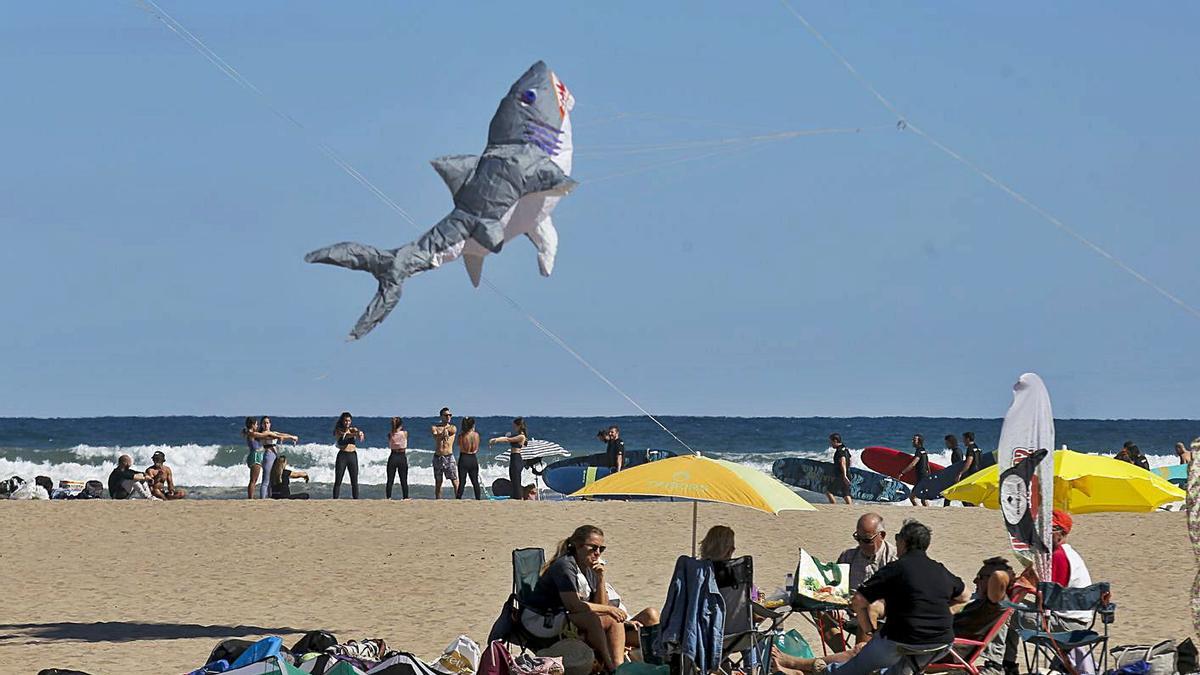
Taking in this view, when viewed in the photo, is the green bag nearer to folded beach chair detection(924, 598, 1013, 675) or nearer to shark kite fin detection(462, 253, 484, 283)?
folded beach chair detection(924, 598, 1013, 675)

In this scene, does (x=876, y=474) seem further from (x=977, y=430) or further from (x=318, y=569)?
(x=977, y=430)

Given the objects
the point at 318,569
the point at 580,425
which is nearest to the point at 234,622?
the point at 318,569

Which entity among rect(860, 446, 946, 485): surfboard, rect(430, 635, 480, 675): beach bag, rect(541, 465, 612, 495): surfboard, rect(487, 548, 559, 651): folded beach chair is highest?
rect(860, 446, 946, 485): surfboard

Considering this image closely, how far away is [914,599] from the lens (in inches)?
246

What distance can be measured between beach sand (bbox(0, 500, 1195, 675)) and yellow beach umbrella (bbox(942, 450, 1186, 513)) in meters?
0.79

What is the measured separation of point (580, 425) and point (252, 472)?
3896cm

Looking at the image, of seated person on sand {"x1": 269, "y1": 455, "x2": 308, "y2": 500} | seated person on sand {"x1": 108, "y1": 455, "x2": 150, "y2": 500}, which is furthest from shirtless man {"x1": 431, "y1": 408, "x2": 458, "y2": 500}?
seated person on sand {"x1": 108, "y1": 455, "x2": 150, "y2": 500}

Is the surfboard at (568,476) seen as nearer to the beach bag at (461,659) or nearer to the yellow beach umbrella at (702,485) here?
the yellow beach umbrella at (702,485)

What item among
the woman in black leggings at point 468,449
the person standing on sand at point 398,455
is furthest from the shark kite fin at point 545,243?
the person standing on sand at point 398,455

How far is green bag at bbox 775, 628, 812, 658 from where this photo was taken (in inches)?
293

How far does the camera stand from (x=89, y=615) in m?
9.85

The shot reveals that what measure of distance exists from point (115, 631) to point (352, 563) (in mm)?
3119

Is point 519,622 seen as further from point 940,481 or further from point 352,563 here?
point 940,481

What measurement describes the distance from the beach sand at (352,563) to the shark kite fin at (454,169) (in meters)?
2.67
